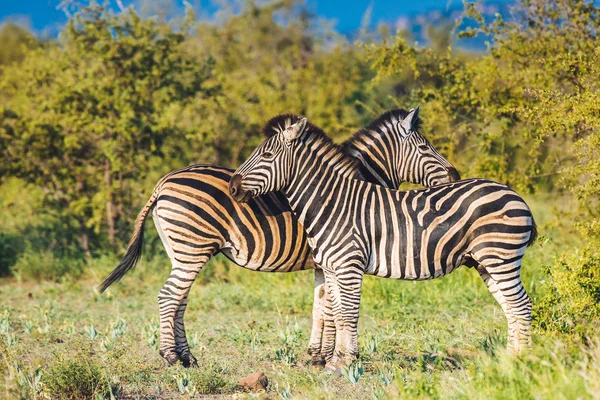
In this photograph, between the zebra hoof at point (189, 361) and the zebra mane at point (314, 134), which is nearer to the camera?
the zebra mane at point (314, 134)

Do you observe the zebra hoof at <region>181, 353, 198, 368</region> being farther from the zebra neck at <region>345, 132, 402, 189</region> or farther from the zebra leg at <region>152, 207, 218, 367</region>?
the zebra neck at <region>345, 132, 402, 189</region>

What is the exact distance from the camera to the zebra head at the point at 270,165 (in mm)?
6453

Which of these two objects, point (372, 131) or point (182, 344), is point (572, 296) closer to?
point (372, 131)

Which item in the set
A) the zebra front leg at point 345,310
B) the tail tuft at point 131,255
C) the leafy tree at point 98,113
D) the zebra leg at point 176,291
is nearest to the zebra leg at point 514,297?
the zebra front leg at point 345,310

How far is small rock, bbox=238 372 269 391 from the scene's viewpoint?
586cm

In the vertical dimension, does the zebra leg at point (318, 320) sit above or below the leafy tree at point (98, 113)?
below

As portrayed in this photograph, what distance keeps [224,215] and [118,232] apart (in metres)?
6.81

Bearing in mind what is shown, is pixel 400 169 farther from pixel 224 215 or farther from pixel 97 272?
pixel 97 272

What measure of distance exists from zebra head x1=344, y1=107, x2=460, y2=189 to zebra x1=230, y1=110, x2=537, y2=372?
0.50m

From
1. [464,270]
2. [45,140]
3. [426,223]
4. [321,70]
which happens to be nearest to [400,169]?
[426,223]

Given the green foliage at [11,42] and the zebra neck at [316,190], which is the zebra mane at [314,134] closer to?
the zebra neck at [316,190]

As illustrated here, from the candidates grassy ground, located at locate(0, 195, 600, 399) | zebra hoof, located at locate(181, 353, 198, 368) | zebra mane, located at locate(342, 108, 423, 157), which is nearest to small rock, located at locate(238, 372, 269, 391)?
grassy ground, located at locate(0, 195, 600, 399)

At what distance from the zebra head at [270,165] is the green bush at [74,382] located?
1900 mm

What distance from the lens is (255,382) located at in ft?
19.2
